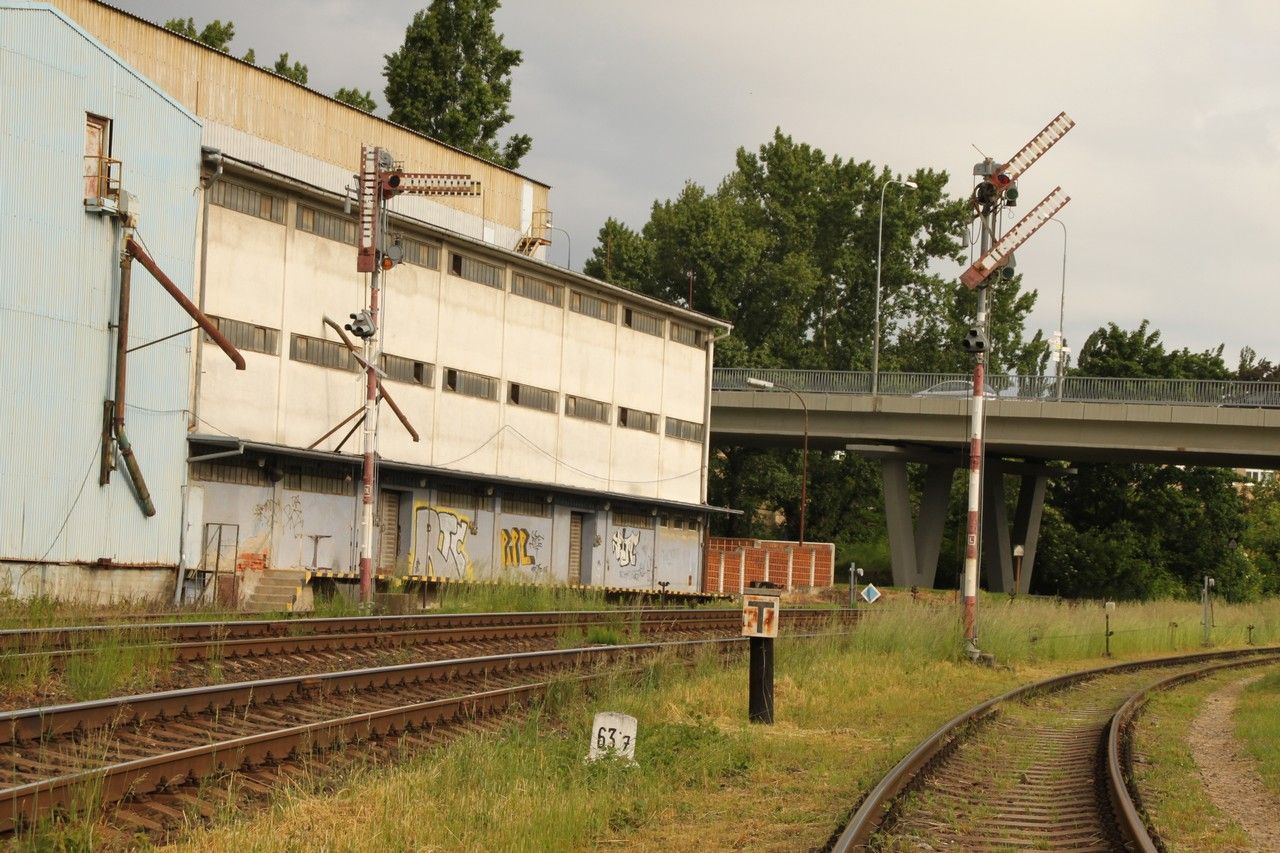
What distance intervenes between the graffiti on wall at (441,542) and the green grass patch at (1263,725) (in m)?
21.1

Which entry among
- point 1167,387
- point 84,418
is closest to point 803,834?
point 84,418

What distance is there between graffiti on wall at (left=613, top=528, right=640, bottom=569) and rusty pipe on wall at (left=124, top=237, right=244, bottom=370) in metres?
20.2

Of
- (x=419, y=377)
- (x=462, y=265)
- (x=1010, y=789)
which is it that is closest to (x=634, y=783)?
(x=1010, y=789)

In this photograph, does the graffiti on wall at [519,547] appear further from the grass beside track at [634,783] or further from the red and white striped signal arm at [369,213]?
the grass beside track at [634,783]

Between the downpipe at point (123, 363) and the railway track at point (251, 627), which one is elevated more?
the downpipe at point (123, 363)

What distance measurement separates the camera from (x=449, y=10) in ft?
228

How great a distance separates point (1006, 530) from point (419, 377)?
3976cm

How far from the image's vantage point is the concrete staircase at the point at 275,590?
32.0 m

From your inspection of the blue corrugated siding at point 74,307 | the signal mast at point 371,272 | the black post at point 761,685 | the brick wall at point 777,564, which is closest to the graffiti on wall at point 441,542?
the signal mast at point 371,272

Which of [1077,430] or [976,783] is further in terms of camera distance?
[1077,430]

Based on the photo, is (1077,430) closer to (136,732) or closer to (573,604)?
(573,604)

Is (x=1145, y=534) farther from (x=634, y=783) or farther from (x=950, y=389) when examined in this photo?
(x=634, y=783)

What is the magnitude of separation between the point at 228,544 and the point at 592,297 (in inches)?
732

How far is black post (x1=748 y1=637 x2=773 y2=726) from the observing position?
52.9 feet
